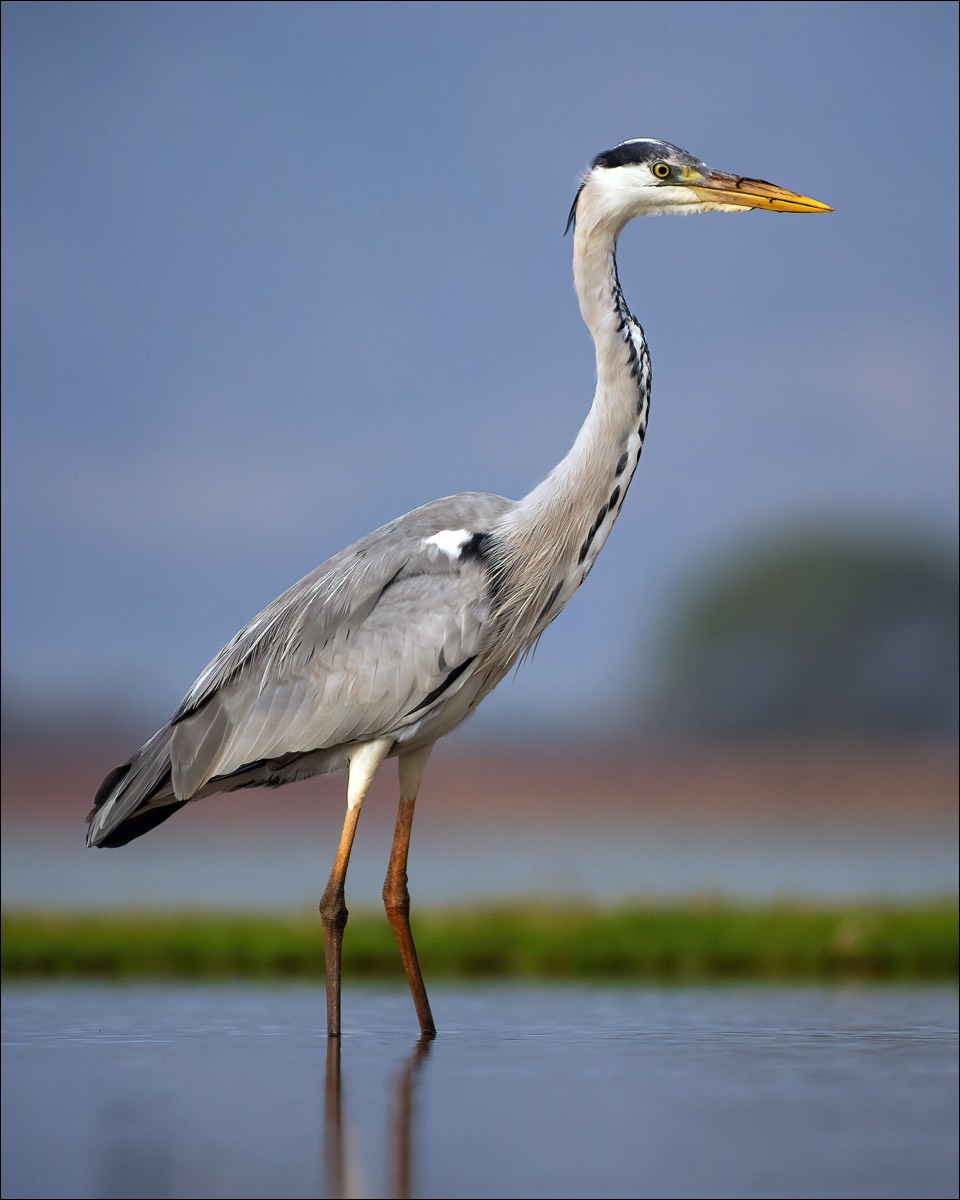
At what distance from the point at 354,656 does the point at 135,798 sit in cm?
124

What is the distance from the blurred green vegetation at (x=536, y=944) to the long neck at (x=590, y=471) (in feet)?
11.3

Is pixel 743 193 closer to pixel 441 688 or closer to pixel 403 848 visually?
pixel 441 688

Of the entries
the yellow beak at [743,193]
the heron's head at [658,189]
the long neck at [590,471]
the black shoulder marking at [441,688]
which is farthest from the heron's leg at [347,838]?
the yellow beak at [743,193]

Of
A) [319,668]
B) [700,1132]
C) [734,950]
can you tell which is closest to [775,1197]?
[700,1132]

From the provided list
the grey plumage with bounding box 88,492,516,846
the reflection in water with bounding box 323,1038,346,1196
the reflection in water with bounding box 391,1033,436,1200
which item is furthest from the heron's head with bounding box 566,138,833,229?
the reflection in water with bounding box 323,1038,346,1196

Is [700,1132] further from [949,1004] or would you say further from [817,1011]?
[949,1004]

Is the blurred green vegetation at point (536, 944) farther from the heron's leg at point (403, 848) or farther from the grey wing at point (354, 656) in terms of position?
the grey wing at point (354, 656)

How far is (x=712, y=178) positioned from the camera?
24.8 feet

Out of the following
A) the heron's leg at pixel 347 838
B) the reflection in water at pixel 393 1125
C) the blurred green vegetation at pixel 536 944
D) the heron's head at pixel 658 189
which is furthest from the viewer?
the blurred green vegetation at pixel 536 944

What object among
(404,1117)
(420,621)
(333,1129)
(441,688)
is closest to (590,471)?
(420,621)

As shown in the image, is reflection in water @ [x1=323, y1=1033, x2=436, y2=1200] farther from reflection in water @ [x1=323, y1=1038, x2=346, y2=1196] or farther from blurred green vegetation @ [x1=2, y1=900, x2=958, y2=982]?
blurred green vegetation @ [x1=2, y1=900, x2=958, y2=982]

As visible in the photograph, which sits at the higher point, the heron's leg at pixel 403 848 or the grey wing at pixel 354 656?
the grey wing at pixel 354 656

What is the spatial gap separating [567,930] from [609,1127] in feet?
21.8

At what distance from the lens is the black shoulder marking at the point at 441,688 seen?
718 cm
